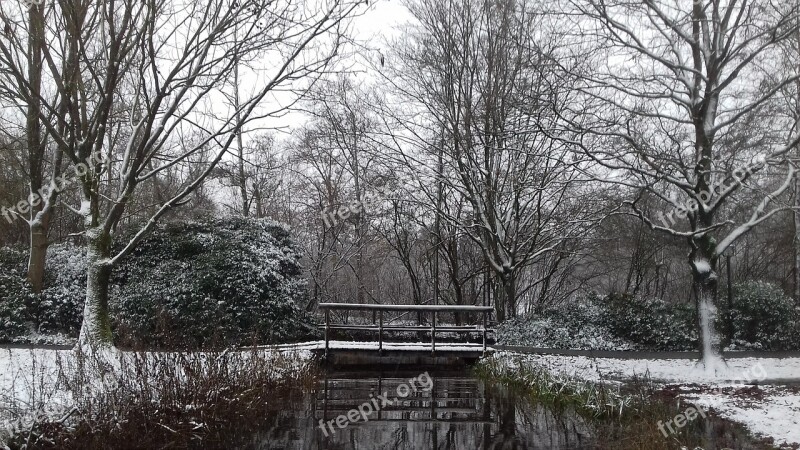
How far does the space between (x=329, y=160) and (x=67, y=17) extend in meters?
13.2

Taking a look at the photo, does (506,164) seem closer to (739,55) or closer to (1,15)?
(739,55)

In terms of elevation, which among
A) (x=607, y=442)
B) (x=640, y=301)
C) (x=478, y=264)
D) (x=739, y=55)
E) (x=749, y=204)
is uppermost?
(x=739, y=55)

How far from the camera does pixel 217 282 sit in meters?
14.0

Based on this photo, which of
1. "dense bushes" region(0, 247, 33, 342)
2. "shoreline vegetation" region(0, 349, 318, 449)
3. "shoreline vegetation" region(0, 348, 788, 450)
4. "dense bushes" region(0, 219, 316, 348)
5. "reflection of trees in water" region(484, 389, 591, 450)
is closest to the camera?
"shoreline vegetation" region(0, 349, 318, 449)

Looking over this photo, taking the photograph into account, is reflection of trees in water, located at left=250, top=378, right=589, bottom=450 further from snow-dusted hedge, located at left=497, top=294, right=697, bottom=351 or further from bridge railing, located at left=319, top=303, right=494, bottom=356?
snow-dusted hedge, located at left=497, top=294, right=697, bottom=351

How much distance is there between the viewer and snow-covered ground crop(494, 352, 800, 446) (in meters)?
6.94

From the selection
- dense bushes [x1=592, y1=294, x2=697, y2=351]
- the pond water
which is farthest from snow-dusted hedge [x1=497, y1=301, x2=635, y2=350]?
the pond water

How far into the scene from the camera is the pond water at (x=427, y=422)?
704 centimetres

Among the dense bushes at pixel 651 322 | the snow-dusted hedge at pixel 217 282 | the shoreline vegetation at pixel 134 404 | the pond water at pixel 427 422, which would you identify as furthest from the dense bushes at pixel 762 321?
the shoreline vegetation at pixel 134 404

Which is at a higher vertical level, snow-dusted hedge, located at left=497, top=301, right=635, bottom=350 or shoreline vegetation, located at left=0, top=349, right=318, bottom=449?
snow-dusted hedge, located at left=497, top=301, right=635, bottom=350

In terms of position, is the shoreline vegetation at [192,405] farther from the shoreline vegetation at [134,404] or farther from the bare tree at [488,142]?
the bare tree at [488,142]

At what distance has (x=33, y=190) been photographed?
1375 cm

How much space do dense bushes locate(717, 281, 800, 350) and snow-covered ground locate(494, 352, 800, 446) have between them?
1.18 metres

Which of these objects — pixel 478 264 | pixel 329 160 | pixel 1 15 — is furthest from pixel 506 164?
pixel 1 15
